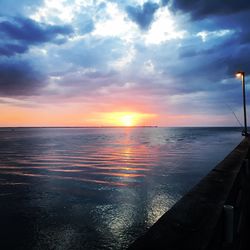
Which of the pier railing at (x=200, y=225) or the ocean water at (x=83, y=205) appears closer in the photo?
the pier railing at (x=200, y=225)

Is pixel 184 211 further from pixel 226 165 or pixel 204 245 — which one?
pixel 226 165

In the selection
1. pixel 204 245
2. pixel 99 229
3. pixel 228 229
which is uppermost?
pixel 204 245

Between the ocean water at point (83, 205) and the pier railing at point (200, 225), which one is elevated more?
the pier railing at point (200, 225)

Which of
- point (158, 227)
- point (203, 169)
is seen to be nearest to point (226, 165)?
point (158, 227)

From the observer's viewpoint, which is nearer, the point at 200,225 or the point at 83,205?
the point at 200,225

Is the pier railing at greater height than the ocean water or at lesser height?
greater

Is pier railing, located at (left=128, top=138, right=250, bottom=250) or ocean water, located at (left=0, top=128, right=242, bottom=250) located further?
ocean water, located at (left=0, top=128, right=242, bottom=250)

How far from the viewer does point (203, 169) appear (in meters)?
16.0

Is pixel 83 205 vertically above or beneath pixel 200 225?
beneath

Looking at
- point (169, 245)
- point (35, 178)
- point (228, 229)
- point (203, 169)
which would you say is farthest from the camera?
point (203, 169)

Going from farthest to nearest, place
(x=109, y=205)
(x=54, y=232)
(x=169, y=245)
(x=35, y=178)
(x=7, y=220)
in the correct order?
(x=35, y=178) < (x=109, y=205) < (x=7, y=220) < (x=54, y=232) < (x=169, y=245)

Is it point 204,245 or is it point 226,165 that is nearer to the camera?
point 204,245

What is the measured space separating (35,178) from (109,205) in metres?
6.32

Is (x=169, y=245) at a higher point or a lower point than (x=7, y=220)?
higher
